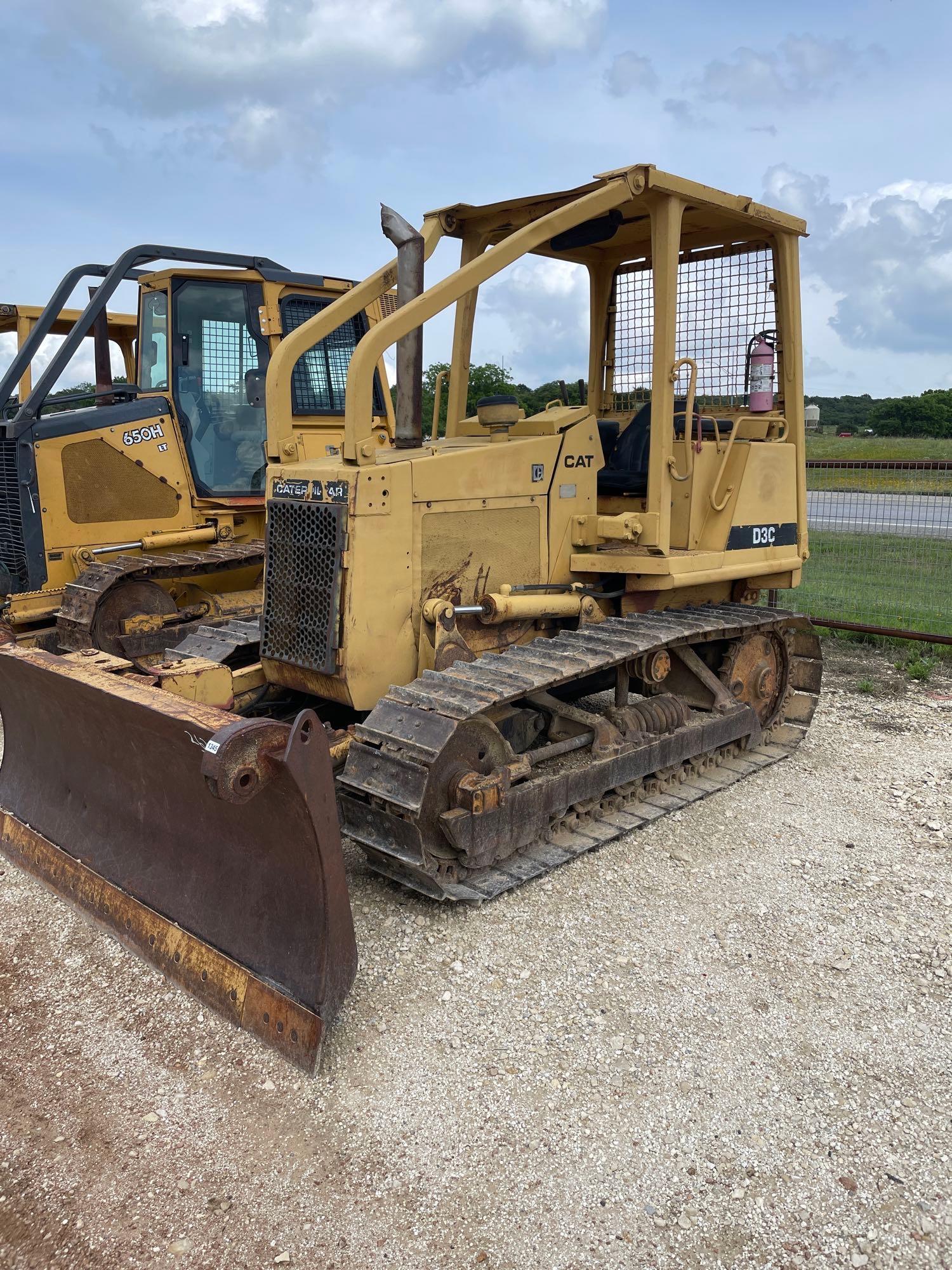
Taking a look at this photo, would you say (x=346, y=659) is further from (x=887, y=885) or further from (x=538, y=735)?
(x=887, y=885)

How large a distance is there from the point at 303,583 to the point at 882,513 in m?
7.21

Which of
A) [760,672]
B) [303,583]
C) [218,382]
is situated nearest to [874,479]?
[760,672]

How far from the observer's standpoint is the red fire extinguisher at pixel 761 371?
19.2ft

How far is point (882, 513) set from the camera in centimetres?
975

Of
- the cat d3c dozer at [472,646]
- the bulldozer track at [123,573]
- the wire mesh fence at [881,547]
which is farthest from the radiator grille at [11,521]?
the wire mesh fence at [881,547]

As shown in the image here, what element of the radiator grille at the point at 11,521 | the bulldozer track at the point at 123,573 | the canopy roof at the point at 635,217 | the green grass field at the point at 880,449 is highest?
the canopy roof at the point at 635,217

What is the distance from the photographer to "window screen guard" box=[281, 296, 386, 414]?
7812mm

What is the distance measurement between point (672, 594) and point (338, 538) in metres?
2.26

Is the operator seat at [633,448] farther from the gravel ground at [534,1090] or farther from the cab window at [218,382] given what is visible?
the cab window at [218,382]

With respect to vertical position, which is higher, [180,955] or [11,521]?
[11,521]

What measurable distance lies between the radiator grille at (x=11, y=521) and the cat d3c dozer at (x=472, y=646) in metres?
3.14

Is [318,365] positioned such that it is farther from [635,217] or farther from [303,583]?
[303,583]

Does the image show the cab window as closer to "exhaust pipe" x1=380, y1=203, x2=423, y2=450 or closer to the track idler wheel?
"exhaust pipe" x1=380, y1=203, x2=423, y2=450

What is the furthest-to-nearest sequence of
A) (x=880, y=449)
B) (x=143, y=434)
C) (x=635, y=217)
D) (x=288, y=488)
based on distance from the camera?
(x=880, y=449)
(x=143, y=434)
(x=635, y=217)
(x=288, y=488)
